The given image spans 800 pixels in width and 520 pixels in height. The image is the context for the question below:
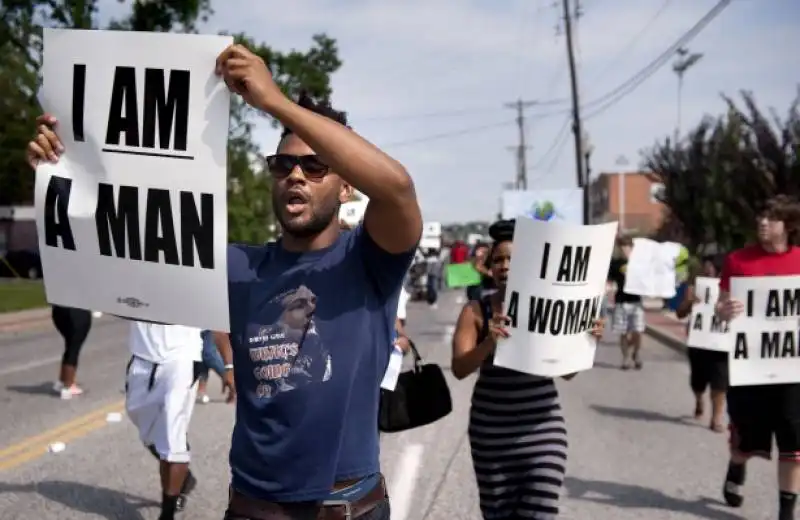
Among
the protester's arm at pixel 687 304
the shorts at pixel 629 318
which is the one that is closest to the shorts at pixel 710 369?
the protester's arm at pixel 687 304

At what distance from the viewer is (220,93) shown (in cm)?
286

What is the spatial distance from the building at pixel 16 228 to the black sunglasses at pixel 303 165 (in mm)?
49392

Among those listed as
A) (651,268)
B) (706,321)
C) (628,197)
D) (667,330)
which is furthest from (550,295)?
(628,197)

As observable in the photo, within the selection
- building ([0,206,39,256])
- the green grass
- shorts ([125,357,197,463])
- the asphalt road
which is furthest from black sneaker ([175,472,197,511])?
building ([0,206,39,256])

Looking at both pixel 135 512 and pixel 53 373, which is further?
pixel 53 373

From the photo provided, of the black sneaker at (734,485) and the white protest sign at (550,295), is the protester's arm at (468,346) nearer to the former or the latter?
the white protest sign at (550,295)

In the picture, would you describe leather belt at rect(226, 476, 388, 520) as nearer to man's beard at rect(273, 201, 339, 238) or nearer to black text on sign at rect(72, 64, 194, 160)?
man's beard at rect(273, 201, 339, 238)

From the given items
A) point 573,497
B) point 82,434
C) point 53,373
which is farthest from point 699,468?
point 53,373

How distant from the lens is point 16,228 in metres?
50.7

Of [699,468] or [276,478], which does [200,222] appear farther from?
[699,468]

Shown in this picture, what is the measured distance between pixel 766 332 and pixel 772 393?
386 mm

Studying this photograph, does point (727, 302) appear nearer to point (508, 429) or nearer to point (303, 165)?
point (508, 429)

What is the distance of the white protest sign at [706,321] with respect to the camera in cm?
930

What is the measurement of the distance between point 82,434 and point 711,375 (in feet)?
18.5
